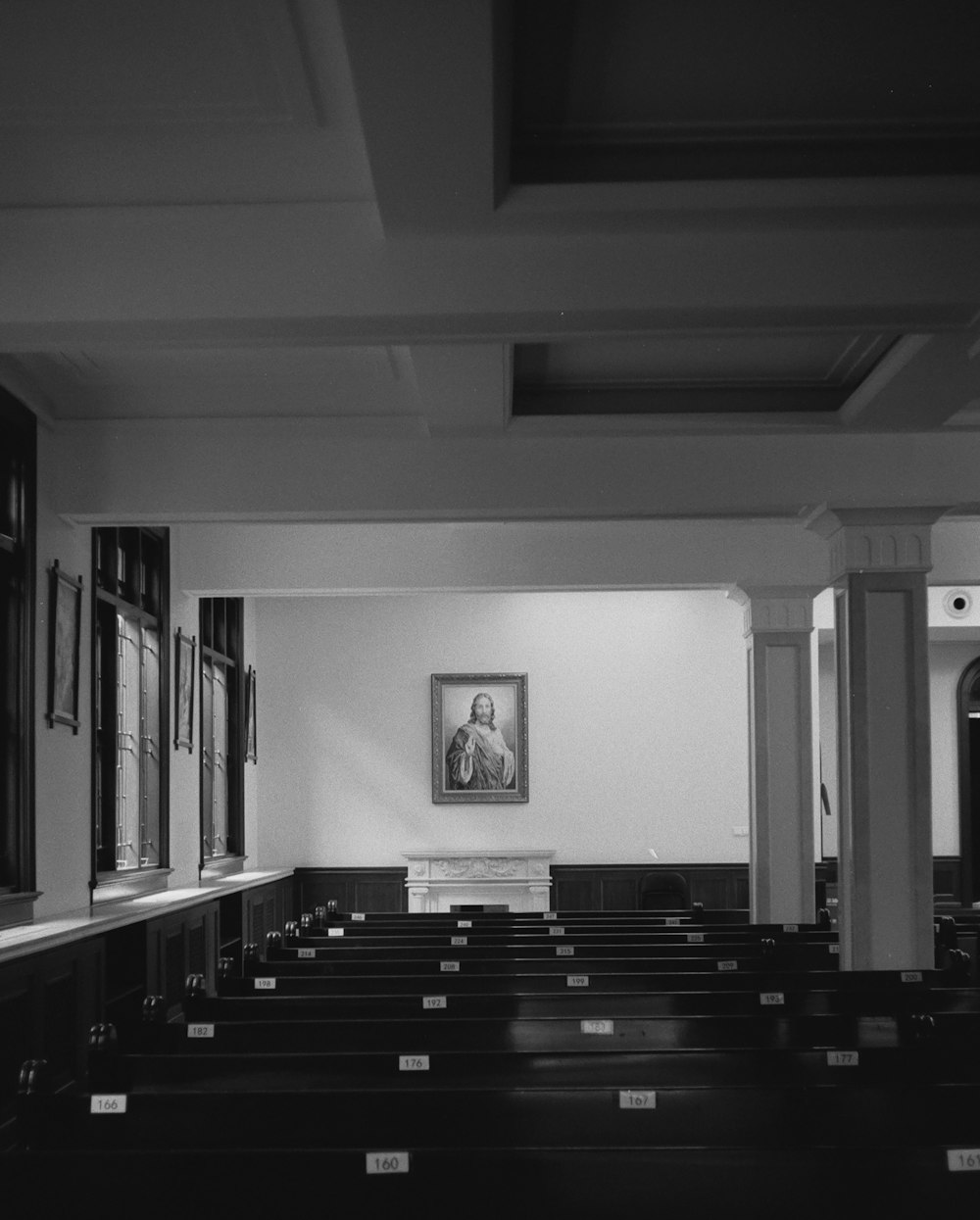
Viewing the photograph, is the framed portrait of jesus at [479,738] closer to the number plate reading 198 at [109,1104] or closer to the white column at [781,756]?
the white column at [781,756]

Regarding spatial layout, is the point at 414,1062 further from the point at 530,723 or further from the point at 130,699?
the point at 530,723

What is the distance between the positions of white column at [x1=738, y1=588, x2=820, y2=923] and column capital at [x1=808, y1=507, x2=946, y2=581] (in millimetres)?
2799

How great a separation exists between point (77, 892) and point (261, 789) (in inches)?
250

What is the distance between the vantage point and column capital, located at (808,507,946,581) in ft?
25.8

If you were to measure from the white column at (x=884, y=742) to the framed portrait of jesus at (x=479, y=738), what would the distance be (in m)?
6.88

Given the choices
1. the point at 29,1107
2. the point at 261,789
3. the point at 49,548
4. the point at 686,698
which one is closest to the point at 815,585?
the point at 686,698

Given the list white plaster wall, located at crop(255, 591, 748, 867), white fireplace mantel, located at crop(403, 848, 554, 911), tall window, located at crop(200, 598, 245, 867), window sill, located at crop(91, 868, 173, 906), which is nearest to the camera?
window sill, located at crop(91, 868, 173, 906)

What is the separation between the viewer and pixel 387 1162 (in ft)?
9.62

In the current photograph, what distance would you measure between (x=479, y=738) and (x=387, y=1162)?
11.7 meters

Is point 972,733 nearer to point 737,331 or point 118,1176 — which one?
point 737,331

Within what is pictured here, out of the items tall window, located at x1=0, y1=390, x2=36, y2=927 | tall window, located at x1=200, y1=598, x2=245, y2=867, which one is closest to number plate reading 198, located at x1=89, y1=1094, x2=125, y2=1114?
tall window, located at x1=0, y1=390, x2=36, y2=927

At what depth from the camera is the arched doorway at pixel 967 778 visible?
599 inches

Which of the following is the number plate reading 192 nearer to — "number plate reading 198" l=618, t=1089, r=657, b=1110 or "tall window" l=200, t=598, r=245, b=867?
"number plate reading 198" l=618, t=1089, r=657, b=1110

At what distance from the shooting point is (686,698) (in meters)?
14.7
